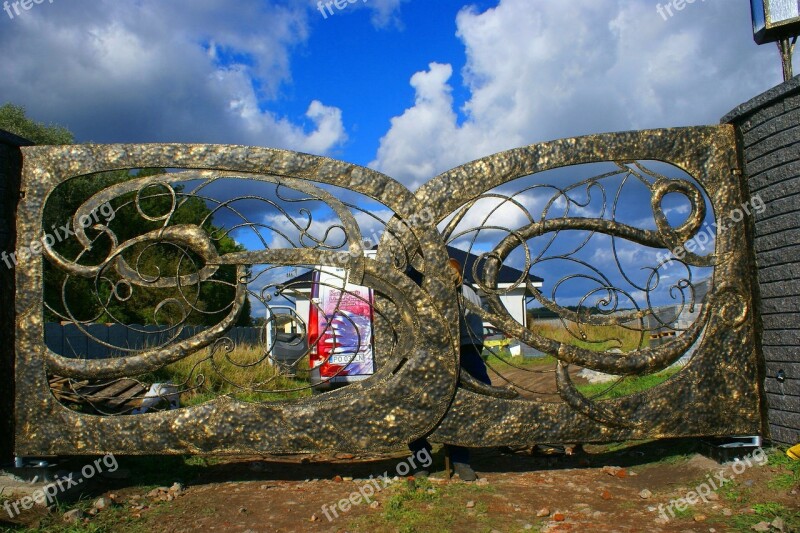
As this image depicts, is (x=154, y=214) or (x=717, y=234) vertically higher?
(x=154, y=214)

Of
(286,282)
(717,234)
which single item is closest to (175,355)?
(286,282)

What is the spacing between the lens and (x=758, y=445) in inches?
161

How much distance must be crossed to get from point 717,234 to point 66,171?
4.63m

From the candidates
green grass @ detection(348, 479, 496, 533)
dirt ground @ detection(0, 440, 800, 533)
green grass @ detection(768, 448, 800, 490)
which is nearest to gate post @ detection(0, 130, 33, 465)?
dirt ground @ detection(0, 440, 800, 533)

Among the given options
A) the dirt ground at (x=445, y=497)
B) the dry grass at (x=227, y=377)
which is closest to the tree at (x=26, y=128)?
the dry grass at (x=227, y=377)

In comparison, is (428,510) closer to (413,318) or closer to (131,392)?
(413,318)

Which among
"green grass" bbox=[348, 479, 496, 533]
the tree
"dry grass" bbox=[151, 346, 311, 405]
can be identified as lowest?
"green grass" bbox=[348, 479, 496, 533]

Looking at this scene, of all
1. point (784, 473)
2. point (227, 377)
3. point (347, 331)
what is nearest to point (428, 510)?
point (784, 473)

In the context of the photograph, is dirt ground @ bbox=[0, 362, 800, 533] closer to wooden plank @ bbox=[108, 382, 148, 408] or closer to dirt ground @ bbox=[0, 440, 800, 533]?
dirt ground @ bbox=[0, 440, 800, 533]

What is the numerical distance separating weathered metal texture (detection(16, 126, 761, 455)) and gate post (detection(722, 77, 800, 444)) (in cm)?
12

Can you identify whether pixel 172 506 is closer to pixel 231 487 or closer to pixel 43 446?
pixel 231 487

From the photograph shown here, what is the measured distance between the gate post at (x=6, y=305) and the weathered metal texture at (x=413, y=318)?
3.5 inches

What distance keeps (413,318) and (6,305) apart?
282cm

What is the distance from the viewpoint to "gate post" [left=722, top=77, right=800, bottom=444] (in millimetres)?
3842
